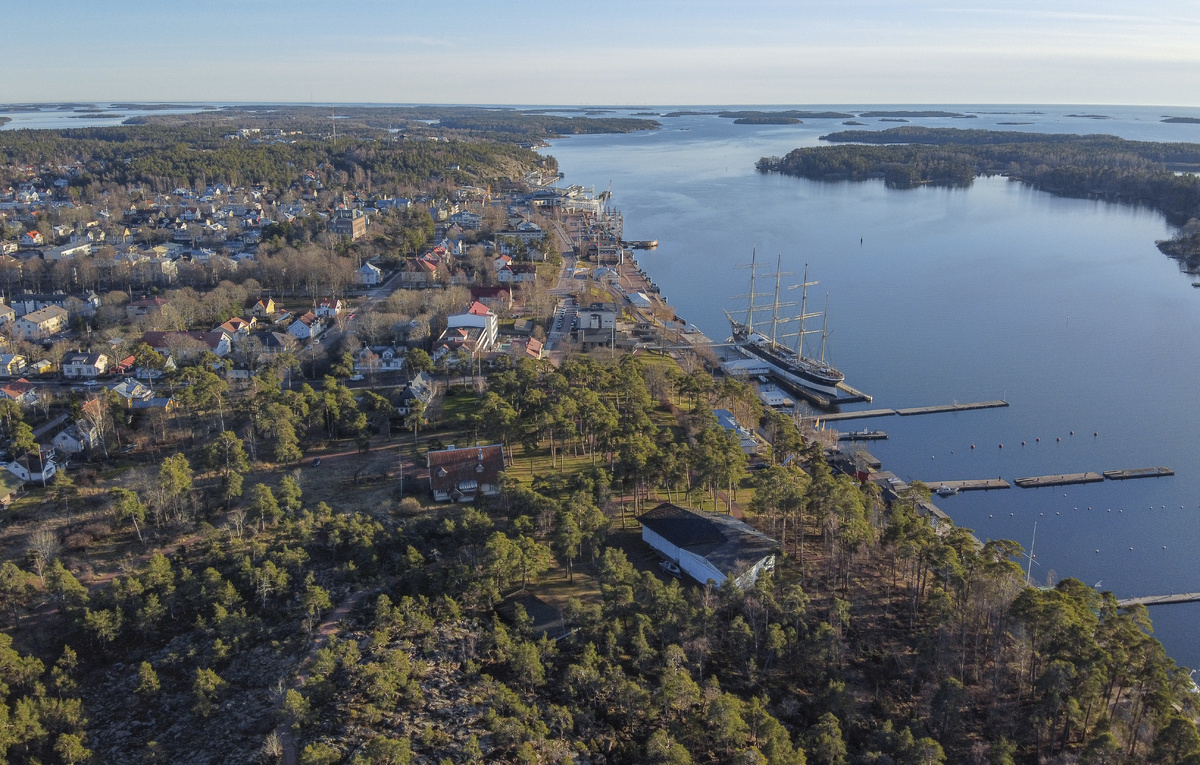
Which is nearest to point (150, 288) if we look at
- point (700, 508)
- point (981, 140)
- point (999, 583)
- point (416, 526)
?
point (416, 526)

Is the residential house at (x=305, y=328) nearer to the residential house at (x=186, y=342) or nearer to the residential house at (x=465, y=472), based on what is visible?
the residential house at (x=186, y=342)

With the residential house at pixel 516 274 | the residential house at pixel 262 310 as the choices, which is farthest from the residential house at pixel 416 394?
the residential house at pixel 516 274

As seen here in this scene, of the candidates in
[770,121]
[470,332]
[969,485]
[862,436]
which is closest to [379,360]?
[470,332]

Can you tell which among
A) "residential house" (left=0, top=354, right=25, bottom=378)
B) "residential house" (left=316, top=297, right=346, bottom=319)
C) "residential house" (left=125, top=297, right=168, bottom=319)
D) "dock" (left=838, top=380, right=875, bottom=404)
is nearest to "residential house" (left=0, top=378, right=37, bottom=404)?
"residential house" (left=0, top=354, right=25, bottom=378)

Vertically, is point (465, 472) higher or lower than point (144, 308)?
lower

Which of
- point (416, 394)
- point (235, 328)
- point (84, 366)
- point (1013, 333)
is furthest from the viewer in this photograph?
point (1013, 333)

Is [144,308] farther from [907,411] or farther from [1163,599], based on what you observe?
[1163,599]

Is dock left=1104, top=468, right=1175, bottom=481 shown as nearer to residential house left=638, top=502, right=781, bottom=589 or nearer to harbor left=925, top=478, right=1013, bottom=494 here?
harbor left=925, top=478, right=1013, bottom=494
